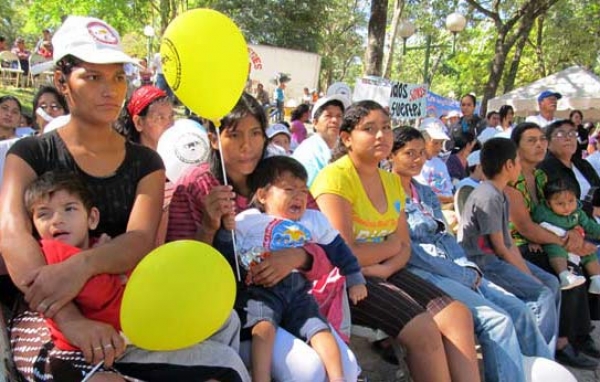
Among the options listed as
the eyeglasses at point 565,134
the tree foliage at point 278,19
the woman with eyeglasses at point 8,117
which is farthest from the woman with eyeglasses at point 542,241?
the tree foliage at point 278,19

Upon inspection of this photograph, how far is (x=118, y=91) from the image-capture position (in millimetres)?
1997

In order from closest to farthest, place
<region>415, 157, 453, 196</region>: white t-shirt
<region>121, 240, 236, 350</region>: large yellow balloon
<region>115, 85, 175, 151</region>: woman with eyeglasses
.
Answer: <region>121, 240, 236, 350</region>: large yellow balloon
<region>115, 85, 175, 151</region>: woman with eyeglasses
<region>415, 157, 453, 196</region>: white t-shirt

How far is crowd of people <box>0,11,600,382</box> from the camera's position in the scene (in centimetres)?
173

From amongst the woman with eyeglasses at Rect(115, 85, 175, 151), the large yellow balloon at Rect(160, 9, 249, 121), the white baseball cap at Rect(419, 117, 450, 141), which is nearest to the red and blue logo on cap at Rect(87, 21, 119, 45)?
the large yellow balloon at Rect(160, 9, 249, 121)

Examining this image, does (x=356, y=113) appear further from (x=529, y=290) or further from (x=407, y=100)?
(x=407, y=100)

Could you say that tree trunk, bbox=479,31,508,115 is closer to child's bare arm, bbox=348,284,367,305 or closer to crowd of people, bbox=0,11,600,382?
crowd of people, bbox=0,11,600,382

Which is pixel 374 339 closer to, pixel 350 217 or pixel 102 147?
pixel 350 217

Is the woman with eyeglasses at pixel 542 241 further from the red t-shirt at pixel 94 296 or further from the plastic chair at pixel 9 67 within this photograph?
the plastic chair at pixel 9 67

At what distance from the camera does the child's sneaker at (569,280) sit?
144 inches

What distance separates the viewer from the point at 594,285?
3939 mm

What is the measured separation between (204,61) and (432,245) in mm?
1929

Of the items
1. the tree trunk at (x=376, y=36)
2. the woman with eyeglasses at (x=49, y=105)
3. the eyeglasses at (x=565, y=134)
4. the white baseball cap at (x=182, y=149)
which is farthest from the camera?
the tree trunk at (x=376, y=36)

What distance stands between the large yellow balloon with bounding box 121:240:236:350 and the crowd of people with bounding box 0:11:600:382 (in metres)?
0.13

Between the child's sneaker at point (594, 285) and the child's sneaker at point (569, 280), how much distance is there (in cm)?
34
